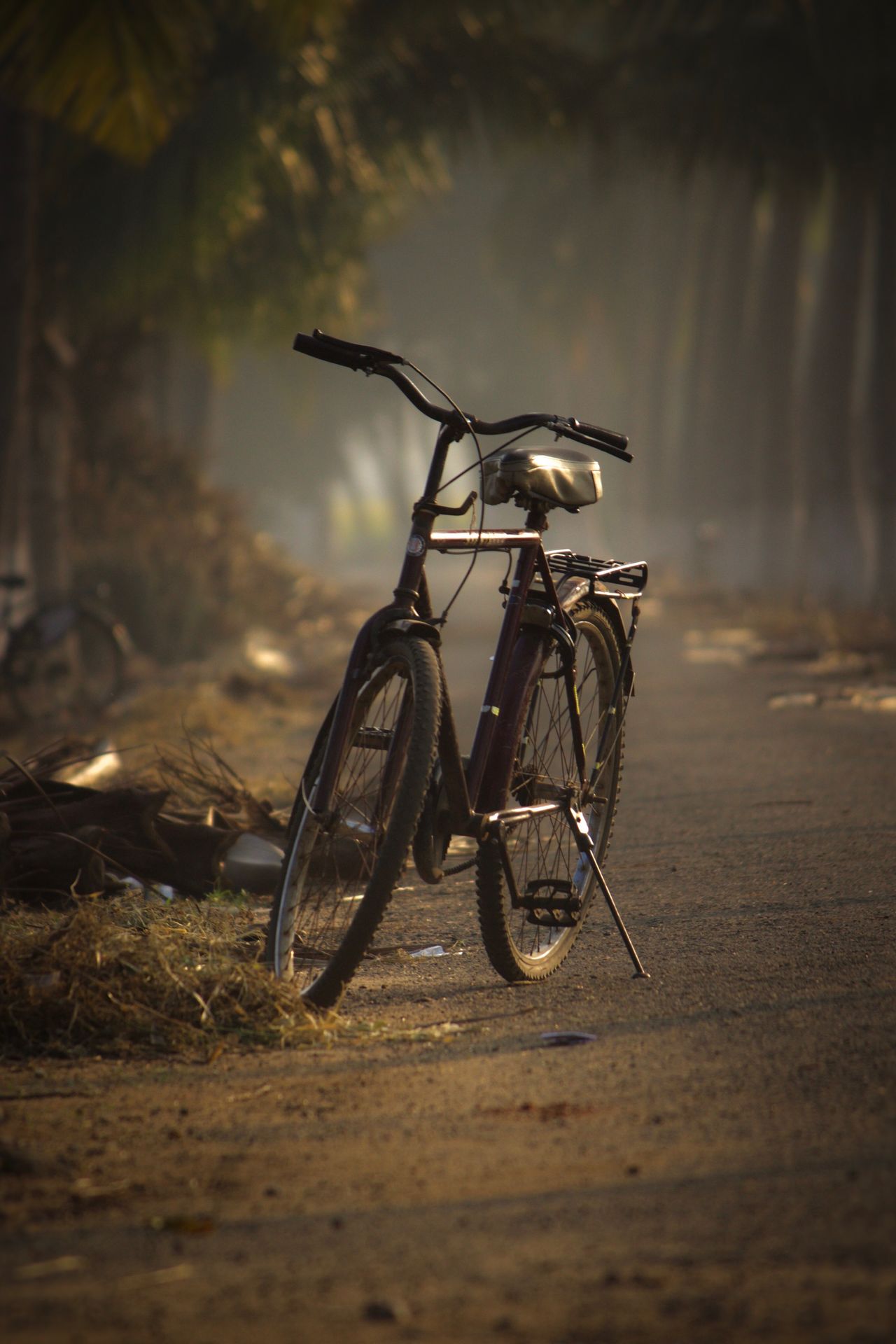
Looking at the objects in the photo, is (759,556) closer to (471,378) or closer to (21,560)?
(21,560)

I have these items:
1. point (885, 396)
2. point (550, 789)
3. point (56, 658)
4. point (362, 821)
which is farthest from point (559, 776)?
point (885, 396)

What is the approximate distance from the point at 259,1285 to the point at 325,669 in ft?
39.3

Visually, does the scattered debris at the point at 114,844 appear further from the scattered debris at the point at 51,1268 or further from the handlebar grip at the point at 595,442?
the scattered debris at the point at 51,1268

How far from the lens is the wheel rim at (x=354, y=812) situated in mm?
3416

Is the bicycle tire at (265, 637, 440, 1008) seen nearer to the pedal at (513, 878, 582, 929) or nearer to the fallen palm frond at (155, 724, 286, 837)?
the pedal at (513, 878, 582, 929)

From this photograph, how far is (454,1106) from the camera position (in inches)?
112

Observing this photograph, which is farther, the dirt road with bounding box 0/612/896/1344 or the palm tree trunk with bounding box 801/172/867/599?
the palm tree trunk with bounding box 801/172/867/599

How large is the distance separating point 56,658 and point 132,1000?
802cm

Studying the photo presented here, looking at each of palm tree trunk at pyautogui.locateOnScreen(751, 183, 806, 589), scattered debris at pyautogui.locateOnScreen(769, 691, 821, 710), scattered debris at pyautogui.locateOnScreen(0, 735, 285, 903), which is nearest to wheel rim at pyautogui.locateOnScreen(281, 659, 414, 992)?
scattered debris at pyautogui.locateOnScreen(0, 735, 285, 903)

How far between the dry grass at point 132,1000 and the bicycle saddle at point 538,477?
1.34 metres

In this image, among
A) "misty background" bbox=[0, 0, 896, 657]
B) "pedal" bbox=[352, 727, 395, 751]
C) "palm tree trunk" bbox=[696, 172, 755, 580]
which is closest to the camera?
"pedal" bbox=[352, 727, 395, 751]

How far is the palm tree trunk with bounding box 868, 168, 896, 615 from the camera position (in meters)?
19.4

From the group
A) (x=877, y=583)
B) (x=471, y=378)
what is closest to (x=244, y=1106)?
(x=877, y=583)

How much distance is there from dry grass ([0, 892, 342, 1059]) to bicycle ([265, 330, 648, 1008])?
3.9 inches
